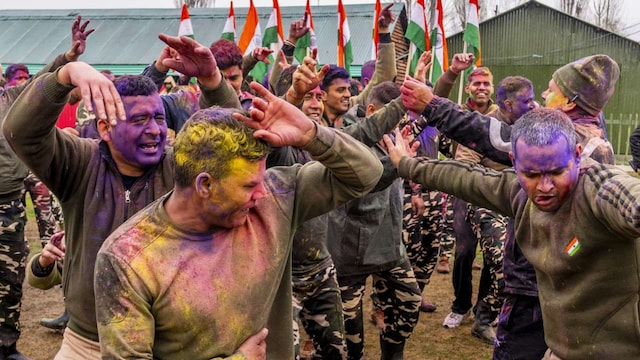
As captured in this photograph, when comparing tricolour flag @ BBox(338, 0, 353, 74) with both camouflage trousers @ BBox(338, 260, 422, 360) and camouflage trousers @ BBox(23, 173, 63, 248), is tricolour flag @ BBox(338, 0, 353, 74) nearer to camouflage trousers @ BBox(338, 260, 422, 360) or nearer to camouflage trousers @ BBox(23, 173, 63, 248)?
camouflage trousers @ BBox(23, 173, 63, 248)

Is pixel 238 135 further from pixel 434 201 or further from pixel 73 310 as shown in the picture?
pixel 434 201

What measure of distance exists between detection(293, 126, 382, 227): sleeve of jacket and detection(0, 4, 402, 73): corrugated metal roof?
20627 millimetres

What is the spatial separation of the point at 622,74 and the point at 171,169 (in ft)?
78.8

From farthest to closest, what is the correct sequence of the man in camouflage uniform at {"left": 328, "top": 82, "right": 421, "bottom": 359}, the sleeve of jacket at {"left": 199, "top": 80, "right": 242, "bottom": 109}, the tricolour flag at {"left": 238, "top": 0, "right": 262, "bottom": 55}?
the tricolour flag at {"left": 238, "top": 0, "right": 262, "bottom": 55} → the man in camouflage uniform at {"left": 328, "top": 82, "right": 421, "bottom": 359} → the sleeve of jacket at {"left": 199, "top": 80, "right": 242, "bottom": 109}

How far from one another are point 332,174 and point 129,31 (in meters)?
26.1

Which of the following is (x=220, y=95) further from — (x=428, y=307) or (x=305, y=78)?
(x=428, y=307)

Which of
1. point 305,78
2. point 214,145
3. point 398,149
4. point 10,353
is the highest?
point 305,78

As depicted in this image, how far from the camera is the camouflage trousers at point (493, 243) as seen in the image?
20.1 feet

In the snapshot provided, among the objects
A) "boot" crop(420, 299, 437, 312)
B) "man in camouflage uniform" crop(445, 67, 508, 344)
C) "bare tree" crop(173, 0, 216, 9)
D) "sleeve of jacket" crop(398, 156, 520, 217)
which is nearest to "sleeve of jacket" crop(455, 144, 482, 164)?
"man in camouflage uniform" crop(445, 67, 508, 344)

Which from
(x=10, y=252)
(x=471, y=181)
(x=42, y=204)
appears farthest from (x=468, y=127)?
(x=42, y=204)

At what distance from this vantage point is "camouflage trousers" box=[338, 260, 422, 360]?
17.2ft

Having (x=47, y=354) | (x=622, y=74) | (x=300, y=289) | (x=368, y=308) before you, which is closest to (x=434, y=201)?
(x=368, y=308)

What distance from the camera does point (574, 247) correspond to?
3.03m

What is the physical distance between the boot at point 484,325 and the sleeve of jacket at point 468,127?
9.68 ft
